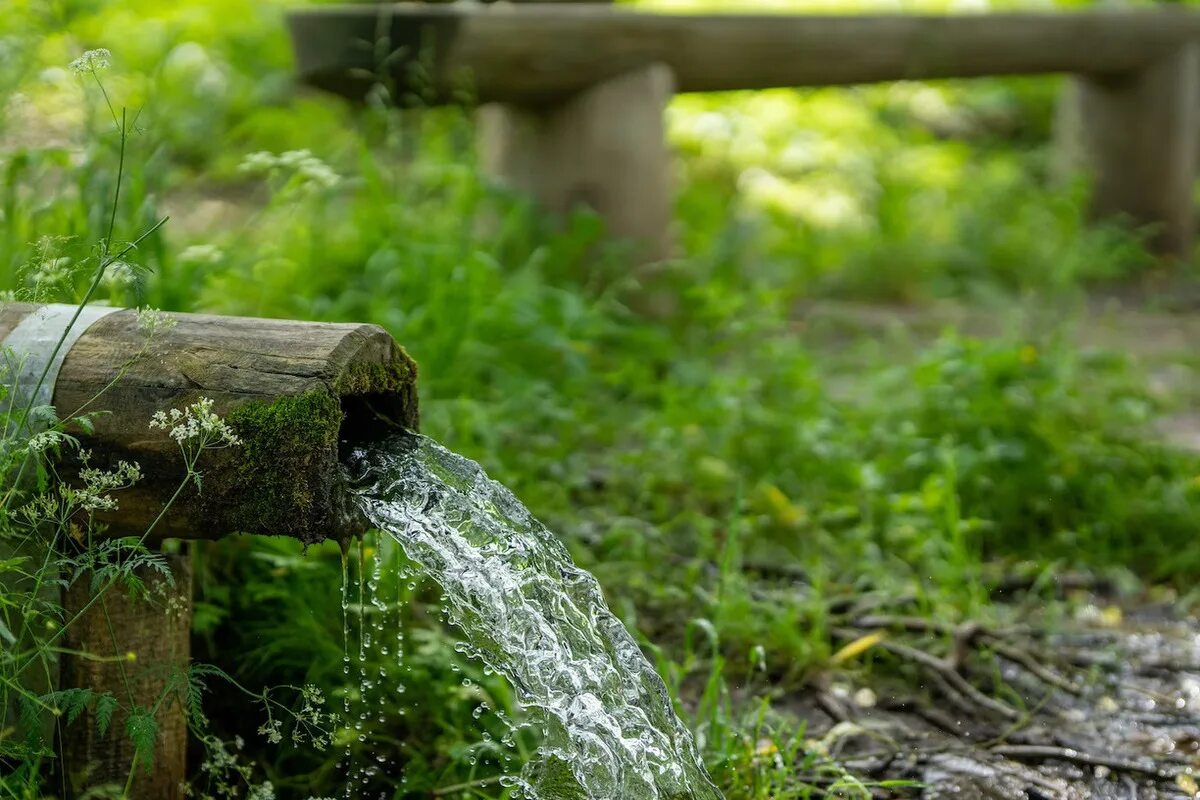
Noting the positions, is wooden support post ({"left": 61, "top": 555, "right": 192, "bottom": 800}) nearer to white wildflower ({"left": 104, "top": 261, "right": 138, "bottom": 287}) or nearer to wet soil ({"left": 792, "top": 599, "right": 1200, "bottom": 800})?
white wildflower ({"left": 104, "top": 261, "right": 138, "bottom": 287})

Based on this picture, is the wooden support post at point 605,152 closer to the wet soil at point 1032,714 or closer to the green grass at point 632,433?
the green grass at point 632,433

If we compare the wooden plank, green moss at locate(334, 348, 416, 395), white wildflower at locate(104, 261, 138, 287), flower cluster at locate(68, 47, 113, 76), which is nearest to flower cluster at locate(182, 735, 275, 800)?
green moss at locate(334, 348, 416, 395)

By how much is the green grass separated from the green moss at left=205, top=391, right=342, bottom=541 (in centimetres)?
25

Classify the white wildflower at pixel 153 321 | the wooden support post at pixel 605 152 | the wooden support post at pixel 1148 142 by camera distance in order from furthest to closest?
the wooden support post at pixel 1148 142 → the wooden support post at pixel 605 152 → the white wildflower at pixel 153 321

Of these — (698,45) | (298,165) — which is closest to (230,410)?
(298,165)

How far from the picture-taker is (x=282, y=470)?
1.89 m

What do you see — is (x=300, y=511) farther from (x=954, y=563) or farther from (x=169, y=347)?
(x=954, y=563)

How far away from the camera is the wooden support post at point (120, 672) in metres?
2.07

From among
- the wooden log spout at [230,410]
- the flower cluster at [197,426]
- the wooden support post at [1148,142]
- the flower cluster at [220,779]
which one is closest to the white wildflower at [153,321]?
the wooden log spout at [230,410]

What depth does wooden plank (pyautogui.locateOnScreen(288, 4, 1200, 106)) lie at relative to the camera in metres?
4.38

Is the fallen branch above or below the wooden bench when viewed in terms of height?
below

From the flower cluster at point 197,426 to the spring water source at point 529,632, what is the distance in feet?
0.76

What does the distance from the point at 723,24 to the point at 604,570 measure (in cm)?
286

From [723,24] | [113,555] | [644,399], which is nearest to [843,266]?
[723,24]
